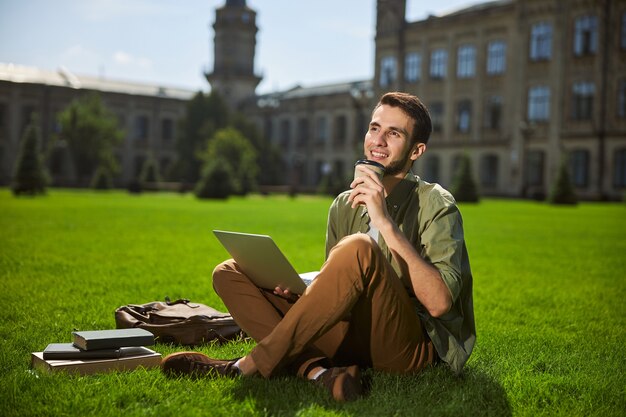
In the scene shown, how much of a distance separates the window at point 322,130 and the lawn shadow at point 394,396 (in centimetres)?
5183

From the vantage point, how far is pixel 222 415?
3.05 meters

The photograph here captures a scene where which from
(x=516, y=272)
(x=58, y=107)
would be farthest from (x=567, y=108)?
(x=58, y=107)

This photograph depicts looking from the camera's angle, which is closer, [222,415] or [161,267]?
[222,415]

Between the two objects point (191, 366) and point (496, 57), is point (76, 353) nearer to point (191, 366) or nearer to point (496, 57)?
point (191, 366)

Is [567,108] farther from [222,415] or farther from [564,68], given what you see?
[222,415]

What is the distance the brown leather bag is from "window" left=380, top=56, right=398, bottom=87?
43586 mm

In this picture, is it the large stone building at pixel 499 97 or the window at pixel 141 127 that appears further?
the window at pixel 141 127

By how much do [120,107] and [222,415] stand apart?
6241cm

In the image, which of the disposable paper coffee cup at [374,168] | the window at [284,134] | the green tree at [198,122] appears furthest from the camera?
the window at [284,134]

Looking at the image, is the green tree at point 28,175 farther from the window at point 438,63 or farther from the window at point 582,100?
the window at point 582,100

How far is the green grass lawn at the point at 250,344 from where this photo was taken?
323 cm

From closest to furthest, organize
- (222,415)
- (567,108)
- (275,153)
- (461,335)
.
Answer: (222,415) → (461,335) → (567,108) → (275,153)

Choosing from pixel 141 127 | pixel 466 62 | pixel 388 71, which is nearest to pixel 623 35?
pixel 466 62

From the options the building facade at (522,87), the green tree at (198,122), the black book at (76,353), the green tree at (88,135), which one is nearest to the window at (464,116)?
the building facade at (522,87)
